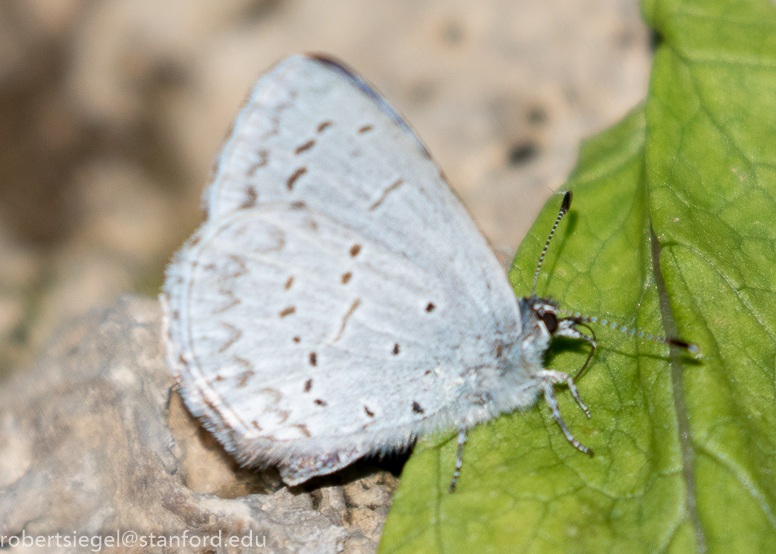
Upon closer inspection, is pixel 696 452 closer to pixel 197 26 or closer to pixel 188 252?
pixel 188 252

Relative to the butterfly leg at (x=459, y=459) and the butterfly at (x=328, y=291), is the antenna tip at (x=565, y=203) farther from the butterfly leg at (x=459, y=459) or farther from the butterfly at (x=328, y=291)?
the butterfly leg at (x=459, y=459)

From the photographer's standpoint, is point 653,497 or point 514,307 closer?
point 653,497

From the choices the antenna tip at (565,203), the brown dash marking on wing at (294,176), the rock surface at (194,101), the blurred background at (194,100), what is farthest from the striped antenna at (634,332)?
the blurred background at (194,100)

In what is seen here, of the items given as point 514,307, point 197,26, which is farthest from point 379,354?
point 197,26

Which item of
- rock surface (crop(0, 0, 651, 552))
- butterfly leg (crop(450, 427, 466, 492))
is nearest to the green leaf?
butterfly leg (crop(450, 427, 466, 492))

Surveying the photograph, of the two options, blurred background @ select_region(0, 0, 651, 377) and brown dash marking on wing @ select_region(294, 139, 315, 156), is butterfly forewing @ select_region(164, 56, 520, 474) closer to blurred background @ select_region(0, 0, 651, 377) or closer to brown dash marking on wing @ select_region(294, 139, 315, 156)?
brown dash marking on wing @ select_region(294, 139, 315, 156)

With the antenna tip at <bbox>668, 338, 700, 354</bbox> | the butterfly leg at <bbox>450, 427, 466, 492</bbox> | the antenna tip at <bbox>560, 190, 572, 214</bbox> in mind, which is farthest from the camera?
the antenna tip at <bbox>560, 190, 572, 214</bbox>
